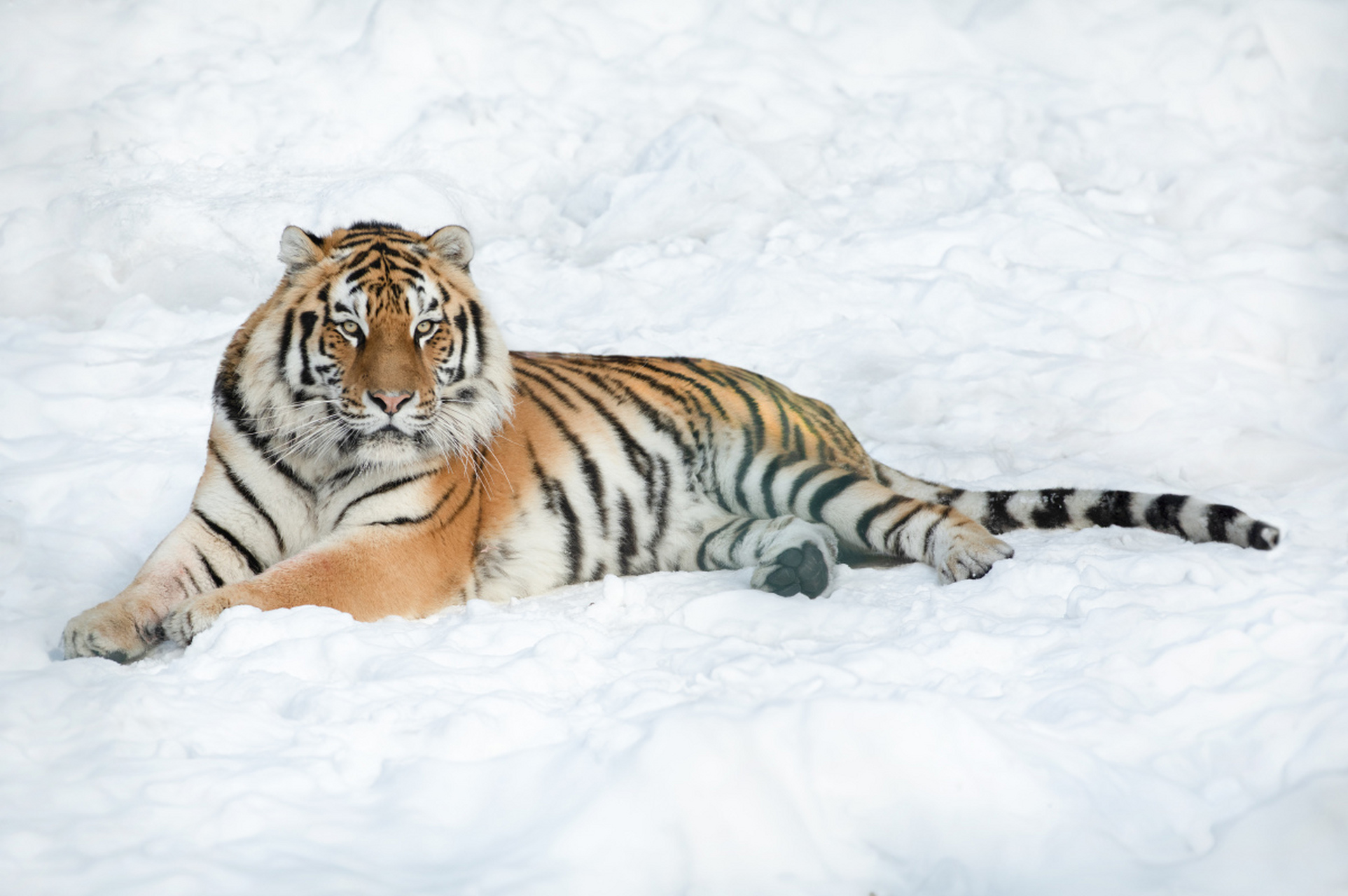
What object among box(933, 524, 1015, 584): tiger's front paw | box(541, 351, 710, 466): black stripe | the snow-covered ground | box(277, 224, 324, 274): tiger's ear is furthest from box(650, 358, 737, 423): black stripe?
box(277, 224, 324, 274): tiger's ear

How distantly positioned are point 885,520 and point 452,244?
1.26 m

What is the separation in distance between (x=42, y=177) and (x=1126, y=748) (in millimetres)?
5506

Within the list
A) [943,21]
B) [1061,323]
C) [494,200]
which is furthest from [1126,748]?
[943,21]

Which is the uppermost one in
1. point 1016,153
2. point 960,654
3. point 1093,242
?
point 1016,153

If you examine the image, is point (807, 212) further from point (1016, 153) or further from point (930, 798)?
point (930, 798)

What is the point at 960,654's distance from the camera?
194cm

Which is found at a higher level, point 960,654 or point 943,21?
point 943,21

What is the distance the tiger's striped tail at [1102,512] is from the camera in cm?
246

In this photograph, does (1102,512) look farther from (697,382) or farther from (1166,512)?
(697,382)

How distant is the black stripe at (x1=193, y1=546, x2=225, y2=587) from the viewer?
7.62 feet

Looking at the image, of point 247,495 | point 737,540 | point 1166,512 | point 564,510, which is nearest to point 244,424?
point 247,495

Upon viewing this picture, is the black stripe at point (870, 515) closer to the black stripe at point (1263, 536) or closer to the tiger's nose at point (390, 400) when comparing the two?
the black stripe at point (1263, 536)

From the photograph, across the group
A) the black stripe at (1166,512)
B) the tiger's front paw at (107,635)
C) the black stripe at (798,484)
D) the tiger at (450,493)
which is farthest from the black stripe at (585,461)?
the black stripe at (1166,512)

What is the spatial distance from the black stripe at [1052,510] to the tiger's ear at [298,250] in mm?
1898
